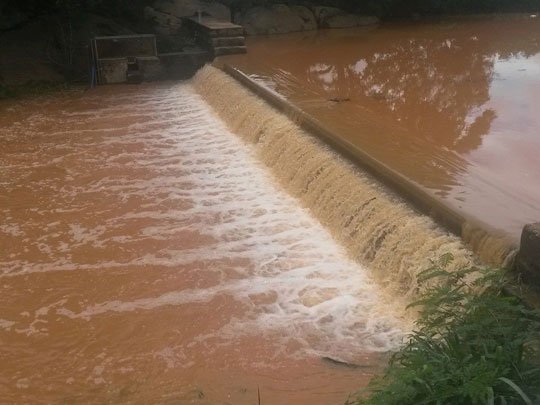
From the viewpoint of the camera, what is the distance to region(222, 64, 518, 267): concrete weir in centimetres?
413

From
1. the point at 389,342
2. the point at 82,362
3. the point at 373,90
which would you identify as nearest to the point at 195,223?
the point at 82,362

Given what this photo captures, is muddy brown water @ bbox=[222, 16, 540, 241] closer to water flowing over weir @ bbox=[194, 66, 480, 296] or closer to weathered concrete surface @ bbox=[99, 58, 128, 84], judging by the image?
water flowing over weir @ bbox=[194, 66, 480, 296]

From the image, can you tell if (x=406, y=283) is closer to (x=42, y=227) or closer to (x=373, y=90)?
(x=42, y=227)

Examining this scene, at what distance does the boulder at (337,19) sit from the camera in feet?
56.9

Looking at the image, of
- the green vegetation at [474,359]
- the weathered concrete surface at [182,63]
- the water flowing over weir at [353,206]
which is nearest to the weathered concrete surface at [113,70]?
the weathered concrete surface at [182,63]

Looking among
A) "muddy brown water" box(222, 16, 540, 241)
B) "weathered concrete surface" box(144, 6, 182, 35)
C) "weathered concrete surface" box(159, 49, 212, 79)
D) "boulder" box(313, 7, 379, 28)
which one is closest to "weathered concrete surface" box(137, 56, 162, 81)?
"weathered concrete surface" box(159, 49, 212, 79)

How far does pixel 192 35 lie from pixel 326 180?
9737 mm

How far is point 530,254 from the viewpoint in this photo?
366cm

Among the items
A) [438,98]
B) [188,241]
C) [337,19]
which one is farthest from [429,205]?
[337,19]

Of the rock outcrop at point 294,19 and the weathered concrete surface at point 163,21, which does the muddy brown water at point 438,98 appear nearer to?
the rock outcrop at point 294,19

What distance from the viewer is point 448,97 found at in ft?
29.1

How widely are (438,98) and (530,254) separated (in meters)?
5.53

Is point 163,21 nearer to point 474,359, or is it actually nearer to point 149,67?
point 149,67

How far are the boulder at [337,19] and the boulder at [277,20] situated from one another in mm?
231
